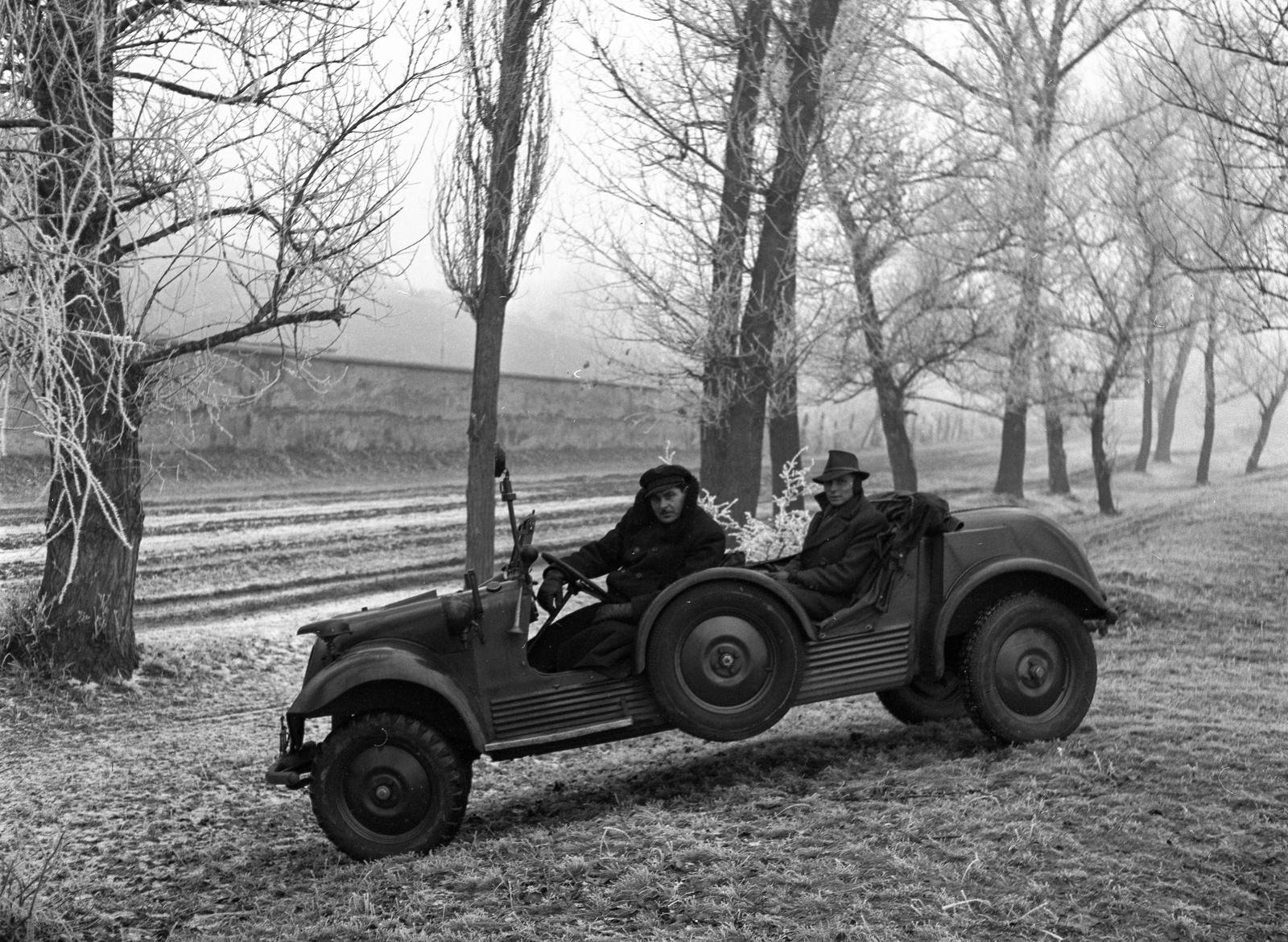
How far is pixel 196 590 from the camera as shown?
13.3 m

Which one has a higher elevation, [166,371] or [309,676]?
[166,371]

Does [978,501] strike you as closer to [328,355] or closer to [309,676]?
[328,355]

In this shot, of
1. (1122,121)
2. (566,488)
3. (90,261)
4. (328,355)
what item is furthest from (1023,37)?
(90,261)

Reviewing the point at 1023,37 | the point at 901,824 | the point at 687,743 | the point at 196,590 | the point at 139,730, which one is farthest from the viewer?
the point at 1023,37

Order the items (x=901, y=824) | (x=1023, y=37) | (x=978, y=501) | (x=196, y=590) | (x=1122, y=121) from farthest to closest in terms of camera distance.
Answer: (x=978, y=501)
(x=1023, y=37)
(x=1122, y=121)
(x=196, y=590)
(x=901, y=824)

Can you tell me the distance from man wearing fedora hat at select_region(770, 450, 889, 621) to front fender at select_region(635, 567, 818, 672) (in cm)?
13

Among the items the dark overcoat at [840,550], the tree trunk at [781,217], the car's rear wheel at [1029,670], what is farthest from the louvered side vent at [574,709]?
the tree trunk at [781,217]

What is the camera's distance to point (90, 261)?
4410mm

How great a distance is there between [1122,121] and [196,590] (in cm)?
1632

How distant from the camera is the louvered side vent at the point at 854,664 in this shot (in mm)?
6238

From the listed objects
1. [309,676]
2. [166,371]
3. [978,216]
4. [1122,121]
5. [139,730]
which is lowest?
[139,730]

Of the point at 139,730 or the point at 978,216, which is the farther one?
the point at 978,216

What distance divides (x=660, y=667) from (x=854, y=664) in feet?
3.79

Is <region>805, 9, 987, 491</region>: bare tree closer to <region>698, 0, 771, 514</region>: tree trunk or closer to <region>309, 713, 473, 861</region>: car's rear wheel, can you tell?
<region>698, 0, 771, 514</region>: tree trunk
